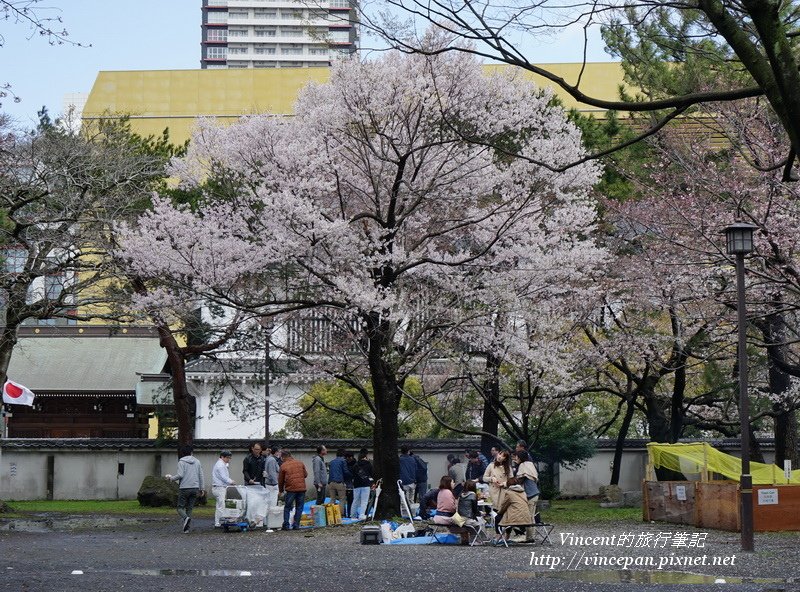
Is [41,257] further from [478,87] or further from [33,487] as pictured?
[33,487]

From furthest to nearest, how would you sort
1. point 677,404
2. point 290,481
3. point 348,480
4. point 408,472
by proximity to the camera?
point 677,404, point 348,480, point 408,472, point 290,481

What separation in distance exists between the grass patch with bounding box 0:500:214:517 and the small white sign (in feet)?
45.7

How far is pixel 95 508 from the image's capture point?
102 feet

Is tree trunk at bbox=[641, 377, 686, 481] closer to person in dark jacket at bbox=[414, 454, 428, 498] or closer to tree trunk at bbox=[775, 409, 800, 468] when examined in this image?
tree trunk at bbox=[775, 409, 800, 468]

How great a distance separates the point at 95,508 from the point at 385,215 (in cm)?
1264

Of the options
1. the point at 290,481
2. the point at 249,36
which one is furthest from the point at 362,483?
the point at 249,36

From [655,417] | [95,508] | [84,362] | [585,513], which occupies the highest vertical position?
[84,362]

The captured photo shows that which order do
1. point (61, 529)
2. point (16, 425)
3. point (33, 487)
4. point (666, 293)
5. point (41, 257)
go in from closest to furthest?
point (61, 529) < point (41, 257) < point (666, 293) < point (33, 487) < point (16, 425)

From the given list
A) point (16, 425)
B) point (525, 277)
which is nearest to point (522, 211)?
point (525, 277)

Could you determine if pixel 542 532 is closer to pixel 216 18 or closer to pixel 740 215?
pixel 740 215

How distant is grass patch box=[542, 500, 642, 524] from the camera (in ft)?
78.3

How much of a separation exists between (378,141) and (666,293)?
7.95 meters

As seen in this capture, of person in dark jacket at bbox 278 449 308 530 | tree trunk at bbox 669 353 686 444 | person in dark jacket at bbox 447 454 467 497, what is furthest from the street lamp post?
tree trunk at bbox 669 353 686 444

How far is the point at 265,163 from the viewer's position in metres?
25.0
